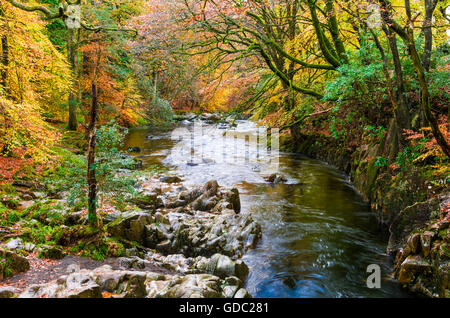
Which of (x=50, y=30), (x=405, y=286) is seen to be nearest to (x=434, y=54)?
(x=405, y=286)

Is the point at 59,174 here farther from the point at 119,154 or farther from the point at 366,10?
the point at 366,10

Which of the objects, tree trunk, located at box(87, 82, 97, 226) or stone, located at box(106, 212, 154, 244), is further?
stone, located at box(106, 212, 154, 244)

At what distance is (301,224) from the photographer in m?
7.37

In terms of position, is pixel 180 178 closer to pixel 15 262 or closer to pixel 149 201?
pixel 149 201

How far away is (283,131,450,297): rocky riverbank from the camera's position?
3872 mm

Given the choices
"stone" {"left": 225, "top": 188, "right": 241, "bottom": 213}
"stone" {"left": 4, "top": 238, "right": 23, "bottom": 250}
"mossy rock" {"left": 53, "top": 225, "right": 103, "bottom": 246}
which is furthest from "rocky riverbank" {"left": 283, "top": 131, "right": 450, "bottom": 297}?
"stone" {"left": 4, "top": 238, "right": 23, "bottom": 250}

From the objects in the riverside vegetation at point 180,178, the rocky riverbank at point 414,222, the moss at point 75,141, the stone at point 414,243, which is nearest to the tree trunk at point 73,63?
the moss at point 75,141

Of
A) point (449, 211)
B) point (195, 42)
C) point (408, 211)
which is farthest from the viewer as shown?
point (195, 42)

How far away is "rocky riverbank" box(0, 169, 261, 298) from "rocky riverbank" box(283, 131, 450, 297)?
8.96 feet

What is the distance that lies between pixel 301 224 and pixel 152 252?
4.09 meters

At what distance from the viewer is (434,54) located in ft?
23.9

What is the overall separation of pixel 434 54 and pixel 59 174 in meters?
12.3

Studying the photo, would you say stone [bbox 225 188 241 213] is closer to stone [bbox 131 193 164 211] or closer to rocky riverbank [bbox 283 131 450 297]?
stone [bbox 131 193 164 211]

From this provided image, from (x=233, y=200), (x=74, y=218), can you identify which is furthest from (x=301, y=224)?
(x=74, y=218)
